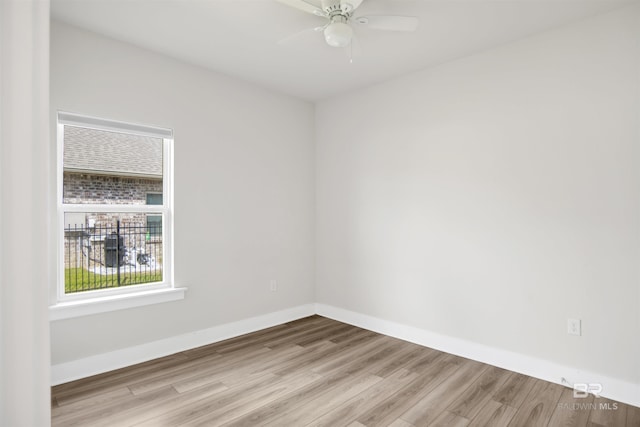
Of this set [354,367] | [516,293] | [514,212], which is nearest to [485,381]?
[516,293]

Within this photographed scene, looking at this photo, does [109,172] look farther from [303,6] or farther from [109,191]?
[303,6]

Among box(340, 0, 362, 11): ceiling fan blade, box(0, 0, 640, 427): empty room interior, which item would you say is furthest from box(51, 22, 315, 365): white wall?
→ box(340, 0, 362, 11): ceiling fan blade

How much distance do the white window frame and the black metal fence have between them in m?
0.05

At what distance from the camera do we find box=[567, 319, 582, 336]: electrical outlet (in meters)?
2.64

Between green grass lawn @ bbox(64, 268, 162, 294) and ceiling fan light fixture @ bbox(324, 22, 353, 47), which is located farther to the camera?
green grass lawn @ bbox(64, 268, 162, 294)

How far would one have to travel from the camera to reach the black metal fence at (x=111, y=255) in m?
2.85

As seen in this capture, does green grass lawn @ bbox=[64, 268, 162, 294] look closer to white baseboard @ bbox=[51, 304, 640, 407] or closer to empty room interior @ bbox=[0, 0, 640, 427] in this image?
empty room interior @ bbox=[0, 0, 640, 427]

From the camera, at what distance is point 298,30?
2.78 metres

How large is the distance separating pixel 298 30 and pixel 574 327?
122 inches

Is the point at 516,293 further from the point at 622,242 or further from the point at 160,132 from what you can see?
the point at 160,132

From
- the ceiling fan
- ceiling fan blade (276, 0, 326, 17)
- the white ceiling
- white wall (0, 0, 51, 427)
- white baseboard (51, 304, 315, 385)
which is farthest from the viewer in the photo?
white baseboard (51, 304, 315, 385)

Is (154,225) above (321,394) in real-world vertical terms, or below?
above

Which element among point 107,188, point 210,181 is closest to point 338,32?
point 210,181

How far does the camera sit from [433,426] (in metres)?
2.20
